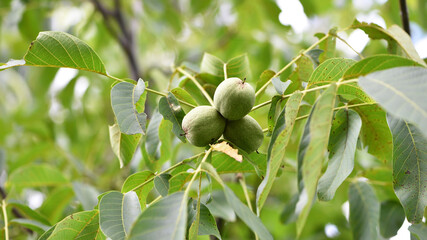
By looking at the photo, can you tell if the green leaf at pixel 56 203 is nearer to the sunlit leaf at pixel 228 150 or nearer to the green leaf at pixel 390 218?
the sunlit leaf at pixel 228 150

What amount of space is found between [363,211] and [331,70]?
51 centimetres

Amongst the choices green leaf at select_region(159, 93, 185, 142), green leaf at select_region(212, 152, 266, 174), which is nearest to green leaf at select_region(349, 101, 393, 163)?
green leaf at select_region(212, 152, 266, 174)

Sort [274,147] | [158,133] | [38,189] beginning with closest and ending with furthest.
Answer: [274,147] < [158,133] < [38,189]

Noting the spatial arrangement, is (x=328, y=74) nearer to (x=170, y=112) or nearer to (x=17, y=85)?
(x=170, y=112)

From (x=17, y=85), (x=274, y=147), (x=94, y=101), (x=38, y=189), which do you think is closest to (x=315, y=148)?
(x=274, y=147)

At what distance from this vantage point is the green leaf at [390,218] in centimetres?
133

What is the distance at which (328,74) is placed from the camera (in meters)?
0.94

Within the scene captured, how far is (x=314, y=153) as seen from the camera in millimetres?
681

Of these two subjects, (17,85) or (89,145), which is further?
(17,85)

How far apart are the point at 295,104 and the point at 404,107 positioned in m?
0.24

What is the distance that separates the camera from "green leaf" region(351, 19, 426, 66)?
1062 millimetres

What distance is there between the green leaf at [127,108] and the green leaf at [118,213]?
0.46 feet

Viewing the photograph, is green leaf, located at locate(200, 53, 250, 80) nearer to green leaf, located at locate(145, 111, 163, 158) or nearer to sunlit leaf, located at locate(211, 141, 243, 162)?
green leaf, located at locate(145, 111, 163, 158)

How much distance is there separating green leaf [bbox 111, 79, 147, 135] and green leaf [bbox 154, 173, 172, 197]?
0.12 meters
